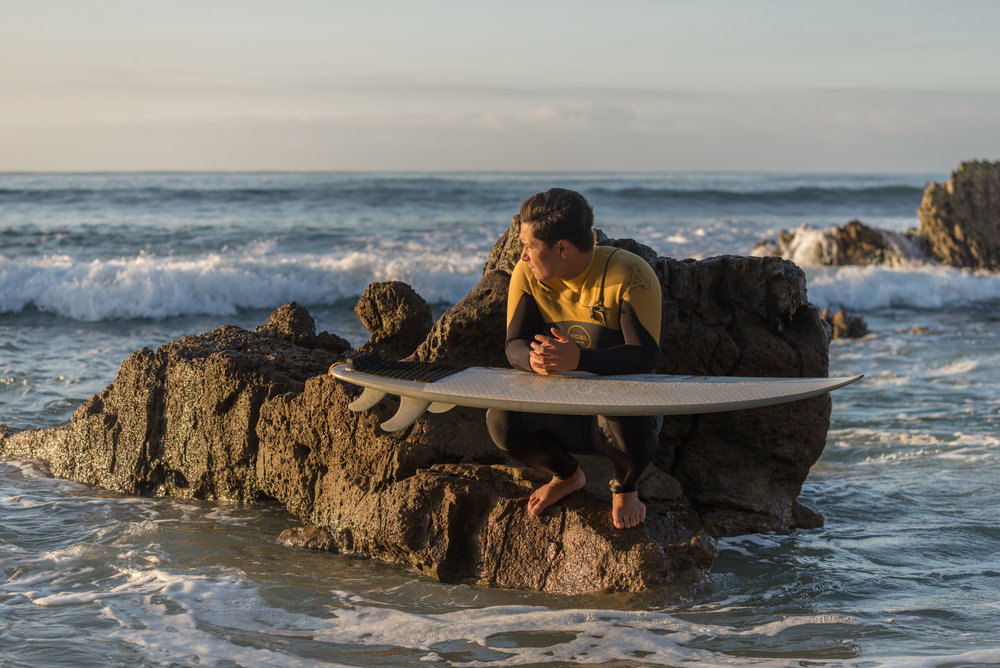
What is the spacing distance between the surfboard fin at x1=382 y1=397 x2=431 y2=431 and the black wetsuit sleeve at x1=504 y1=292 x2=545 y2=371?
0.45m

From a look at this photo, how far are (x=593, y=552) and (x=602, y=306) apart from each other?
113 cm

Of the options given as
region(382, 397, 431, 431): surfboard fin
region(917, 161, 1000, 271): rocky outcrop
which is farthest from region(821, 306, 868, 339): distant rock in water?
region(382, 397, 431, 431): surfboard fin

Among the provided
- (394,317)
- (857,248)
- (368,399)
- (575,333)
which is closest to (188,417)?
(394,317)

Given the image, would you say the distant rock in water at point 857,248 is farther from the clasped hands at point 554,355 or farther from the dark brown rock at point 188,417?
the clasped hands at point 554,355

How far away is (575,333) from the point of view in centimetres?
408

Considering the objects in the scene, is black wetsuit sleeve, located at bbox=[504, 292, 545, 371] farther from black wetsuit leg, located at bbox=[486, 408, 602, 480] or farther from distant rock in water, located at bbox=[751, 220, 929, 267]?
distant rock in water, located at bbox=[751, 220, 929, 267]

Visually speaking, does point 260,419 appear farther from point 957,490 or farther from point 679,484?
point 957,490

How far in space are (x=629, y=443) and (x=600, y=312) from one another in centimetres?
61

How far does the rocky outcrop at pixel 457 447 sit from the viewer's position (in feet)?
13.6

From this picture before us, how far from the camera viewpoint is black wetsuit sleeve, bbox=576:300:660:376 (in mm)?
3869

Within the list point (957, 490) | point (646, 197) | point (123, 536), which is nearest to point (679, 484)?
point (957, 490)

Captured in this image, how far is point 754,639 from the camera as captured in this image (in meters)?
3.64

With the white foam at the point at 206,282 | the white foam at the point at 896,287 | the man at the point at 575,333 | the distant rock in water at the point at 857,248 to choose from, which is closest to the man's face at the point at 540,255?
the man at the point at 575,333

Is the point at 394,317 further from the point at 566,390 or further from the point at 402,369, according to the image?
the point at 566,390
